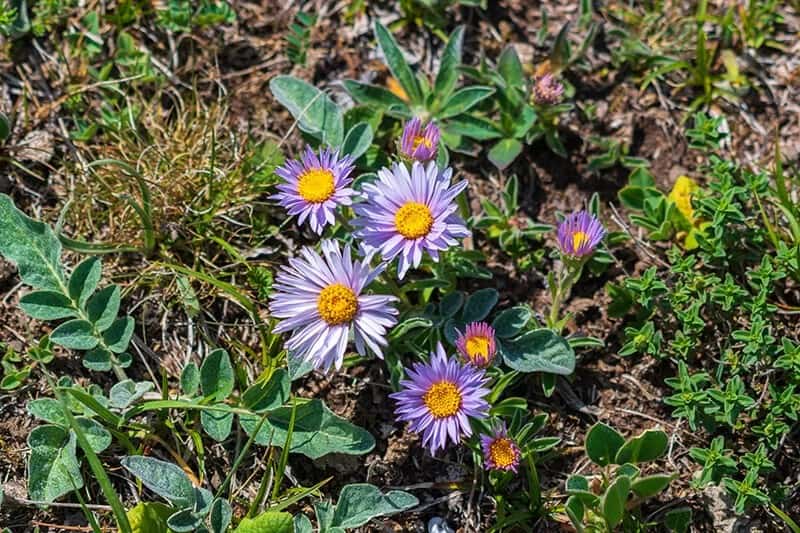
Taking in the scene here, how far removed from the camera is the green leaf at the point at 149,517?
2.96m

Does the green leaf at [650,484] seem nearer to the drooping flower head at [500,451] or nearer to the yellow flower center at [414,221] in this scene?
the drooping flower head at [500,451]

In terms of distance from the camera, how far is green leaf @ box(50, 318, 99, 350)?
10.2 feet

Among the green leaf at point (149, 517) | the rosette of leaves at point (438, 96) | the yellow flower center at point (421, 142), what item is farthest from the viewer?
the rosette of leaves at point (438, 96)

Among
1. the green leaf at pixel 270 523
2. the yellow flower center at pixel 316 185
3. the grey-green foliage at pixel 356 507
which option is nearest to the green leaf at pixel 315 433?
the grey-green foliage at pixel 356 507

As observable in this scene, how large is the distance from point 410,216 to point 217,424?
0.98 metres

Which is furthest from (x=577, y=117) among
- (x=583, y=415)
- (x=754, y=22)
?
(x=583, y=415)

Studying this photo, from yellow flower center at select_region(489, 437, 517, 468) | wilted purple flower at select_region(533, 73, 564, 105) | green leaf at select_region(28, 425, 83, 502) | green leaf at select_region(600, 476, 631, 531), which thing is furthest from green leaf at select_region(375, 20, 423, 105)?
green leaf at select_region(28, 425, 83, 502)

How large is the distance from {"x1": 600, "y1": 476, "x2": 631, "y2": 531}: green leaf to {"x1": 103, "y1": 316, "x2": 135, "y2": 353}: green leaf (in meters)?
1.75

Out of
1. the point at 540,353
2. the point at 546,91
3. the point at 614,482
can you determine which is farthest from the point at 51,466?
the point at 546,91

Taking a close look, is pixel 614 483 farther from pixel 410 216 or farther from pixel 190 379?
pixel 190 379

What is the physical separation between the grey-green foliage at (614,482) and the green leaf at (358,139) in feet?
4.45

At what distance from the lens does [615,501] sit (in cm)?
294

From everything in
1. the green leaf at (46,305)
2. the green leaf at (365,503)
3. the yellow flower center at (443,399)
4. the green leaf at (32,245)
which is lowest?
the green leaf at (365,503)

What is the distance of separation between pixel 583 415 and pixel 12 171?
2495mm
